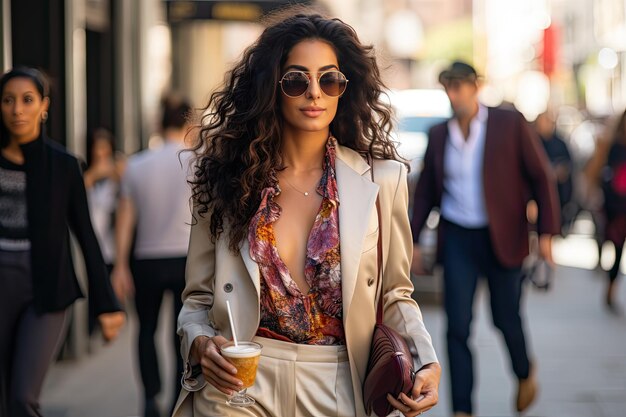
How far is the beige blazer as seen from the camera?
10.9 ft

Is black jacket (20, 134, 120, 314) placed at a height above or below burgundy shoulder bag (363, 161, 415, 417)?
above

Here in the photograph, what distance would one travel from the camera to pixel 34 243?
16.9 ft

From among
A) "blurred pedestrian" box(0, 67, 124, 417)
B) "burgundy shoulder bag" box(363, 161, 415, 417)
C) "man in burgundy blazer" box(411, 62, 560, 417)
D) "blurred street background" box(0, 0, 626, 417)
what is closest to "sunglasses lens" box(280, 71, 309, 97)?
"blurred street background" box(0, 0, 626, 417)

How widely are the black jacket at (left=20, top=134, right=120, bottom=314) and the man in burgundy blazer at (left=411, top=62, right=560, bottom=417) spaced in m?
2.10

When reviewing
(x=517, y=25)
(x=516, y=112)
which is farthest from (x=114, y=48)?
(x=517, y=25)

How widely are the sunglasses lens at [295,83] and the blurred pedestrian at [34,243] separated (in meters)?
2.03

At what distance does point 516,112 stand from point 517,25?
90352mm

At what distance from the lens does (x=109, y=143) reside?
987 cm

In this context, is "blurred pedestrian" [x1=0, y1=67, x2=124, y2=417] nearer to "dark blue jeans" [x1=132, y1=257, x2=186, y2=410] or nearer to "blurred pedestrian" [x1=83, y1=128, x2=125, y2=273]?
"dark blue jeans" [x1=132, y1=257, x2=186, y2=410]

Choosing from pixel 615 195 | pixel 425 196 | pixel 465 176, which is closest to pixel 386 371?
pixel 465 176

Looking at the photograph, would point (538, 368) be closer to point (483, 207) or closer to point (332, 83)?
point (483, 207)

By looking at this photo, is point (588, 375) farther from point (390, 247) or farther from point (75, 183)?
point (390, 247)

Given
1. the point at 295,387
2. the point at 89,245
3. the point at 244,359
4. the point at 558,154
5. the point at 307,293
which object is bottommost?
the point at 295,387

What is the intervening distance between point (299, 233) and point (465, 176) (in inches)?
135
